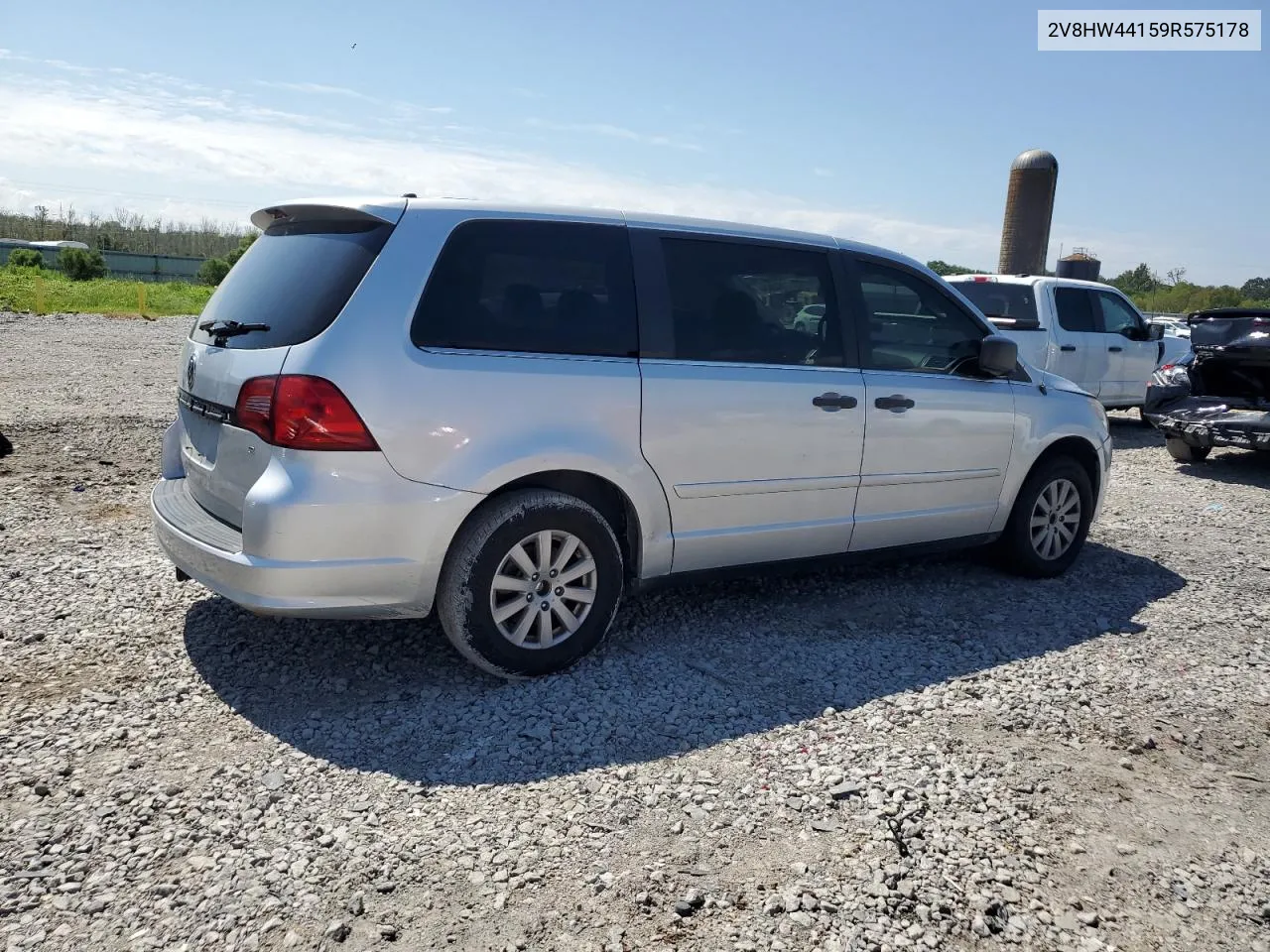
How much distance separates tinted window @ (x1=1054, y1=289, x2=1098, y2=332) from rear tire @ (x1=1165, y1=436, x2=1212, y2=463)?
2.02 metres

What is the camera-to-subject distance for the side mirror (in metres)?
5.17

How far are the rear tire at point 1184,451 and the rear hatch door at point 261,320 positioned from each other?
953 cm

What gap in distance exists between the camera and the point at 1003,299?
11836mm

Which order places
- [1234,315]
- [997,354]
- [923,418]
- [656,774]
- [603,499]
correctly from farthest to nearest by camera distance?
[1234,315]
[997,354]
[923,418]
[603,499]
[656,774]

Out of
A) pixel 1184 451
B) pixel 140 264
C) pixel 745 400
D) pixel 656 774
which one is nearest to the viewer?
pixel 656 774

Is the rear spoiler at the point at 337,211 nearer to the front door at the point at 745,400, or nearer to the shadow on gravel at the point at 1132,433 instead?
the front door at the point at 745,400

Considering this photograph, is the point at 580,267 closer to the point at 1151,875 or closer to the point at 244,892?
the point at 244,892

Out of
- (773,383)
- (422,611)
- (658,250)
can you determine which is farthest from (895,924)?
(658,250)

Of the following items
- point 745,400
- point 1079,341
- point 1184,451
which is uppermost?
point 1079,341

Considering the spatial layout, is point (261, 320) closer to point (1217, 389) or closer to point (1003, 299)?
point (1217, 389)

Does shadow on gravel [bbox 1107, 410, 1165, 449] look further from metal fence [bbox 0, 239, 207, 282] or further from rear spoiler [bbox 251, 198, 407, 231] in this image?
metal fence [bbox 0, 239, 207, 282]

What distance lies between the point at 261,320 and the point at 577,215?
1399 mm

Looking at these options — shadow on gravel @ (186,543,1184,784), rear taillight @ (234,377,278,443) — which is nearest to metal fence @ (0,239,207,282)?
shadow on gravel @ (186,543,1184,784)

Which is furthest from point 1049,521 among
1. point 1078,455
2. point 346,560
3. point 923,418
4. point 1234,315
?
point 1234,315
